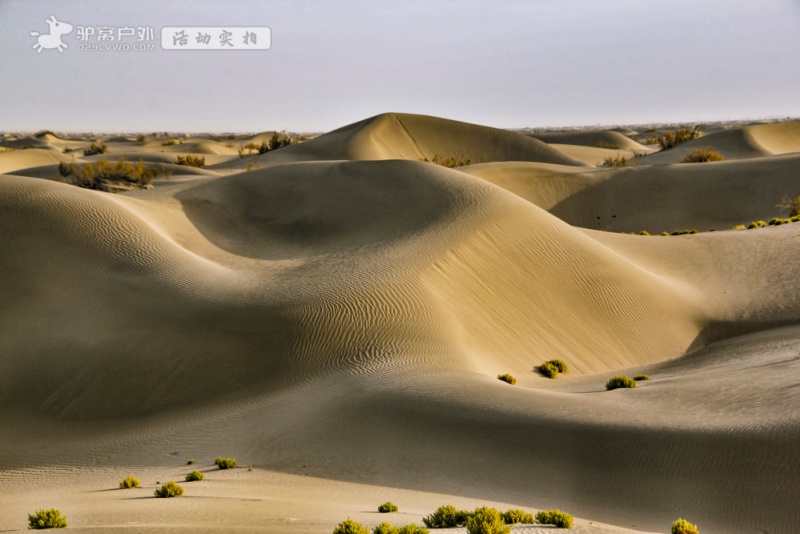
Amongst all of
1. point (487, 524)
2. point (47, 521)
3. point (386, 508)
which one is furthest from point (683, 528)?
point (47, 521)

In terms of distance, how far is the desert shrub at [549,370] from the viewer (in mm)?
16031

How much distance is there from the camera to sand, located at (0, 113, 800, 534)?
937 centimetres

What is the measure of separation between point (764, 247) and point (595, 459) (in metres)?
17.7

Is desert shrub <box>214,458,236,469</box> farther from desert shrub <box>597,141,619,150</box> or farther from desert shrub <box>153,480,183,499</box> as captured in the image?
desert shrub <box>597,141,619,150</box>

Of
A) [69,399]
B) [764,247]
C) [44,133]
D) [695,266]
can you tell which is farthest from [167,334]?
[44,133]

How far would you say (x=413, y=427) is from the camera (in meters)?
11.4

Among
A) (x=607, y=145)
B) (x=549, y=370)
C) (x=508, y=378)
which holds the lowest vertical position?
(x=508, y=378)

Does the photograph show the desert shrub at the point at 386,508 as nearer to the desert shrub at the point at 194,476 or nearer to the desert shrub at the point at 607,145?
the desert shrub at the point at 194,476

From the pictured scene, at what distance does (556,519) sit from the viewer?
275 inches

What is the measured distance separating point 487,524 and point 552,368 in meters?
10.2

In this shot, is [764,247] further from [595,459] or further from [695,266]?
[595,459]

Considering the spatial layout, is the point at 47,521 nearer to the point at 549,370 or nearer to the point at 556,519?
the point at 556,519

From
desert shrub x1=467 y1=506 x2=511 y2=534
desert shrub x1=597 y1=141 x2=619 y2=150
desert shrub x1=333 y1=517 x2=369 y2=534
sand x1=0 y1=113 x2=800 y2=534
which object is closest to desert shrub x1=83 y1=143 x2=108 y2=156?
sand x1=0 y1=113 x2=800 y2=534

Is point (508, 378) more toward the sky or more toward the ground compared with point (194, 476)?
more toward the sky
